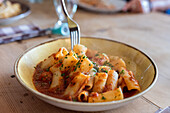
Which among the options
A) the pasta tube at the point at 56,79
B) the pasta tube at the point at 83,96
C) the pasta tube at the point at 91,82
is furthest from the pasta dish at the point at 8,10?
the pasta tube at the point at 83,96

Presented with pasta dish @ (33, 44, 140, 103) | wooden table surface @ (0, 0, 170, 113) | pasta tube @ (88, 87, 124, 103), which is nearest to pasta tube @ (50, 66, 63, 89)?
pasta dish @ (33, 44, 140, 103)

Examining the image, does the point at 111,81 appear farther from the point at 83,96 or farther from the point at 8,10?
the point at 8,10

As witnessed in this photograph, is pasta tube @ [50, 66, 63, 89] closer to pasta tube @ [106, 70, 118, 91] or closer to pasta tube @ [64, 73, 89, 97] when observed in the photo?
pasta tube @ [64, 73, 89, 97]

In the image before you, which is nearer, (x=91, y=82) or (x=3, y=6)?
(x=91, y=82)

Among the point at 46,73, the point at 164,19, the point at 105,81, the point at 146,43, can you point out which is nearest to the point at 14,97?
the point at 46,73

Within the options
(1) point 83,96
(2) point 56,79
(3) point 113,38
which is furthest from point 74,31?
(3) point 113,38

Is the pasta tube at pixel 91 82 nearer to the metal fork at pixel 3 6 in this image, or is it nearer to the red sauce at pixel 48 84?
the red sauce at pixel 48 84
